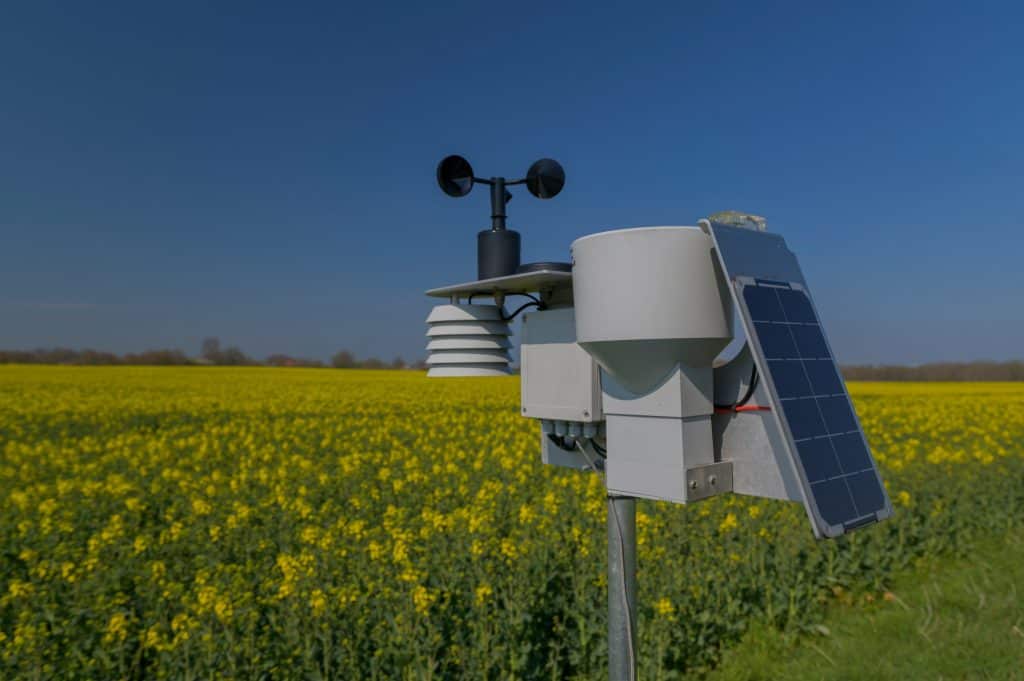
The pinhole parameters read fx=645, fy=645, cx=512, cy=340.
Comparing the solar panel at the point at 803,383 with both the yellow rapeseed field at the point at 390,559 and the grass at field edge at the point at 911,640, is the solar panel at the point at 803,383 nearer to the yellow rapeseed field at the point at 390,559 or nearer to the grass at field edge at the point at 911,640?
the yellow rapeseed field at the point at 390,559

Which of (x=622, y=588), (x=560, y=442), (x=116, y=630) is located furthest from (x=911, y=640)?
(x=116, y=630)

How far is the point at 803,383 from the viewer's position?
1934 mm

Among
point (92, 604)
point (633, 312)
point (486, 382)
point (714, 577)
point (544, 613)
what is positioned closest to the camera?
point (633, 312)

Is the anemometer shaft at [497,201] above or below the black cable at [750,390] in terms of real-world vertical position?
above

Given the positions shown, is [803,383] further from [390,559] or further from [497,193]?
[390,559]

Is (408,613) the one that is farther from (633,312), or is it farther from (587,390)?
(633,312)

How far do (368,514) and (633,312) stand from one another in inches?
177

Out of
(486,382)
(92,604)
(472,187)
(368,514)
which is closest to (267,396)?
(486,382)

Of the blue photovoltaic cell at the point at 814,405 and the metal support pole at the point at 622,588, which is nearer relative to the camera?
the blue photovoltaic cell at the point at 814,405

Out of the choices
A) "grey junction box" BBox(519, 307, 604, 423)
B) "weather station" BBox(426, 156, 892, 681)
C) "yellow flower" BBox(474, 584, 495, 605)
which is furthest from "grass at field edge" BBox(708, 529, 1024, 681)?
"grey junction box" BBox(519, 307, 604, 423)

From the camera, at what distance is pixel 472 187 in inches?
106

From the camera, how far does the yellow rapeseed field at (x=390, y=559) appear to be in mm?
3346

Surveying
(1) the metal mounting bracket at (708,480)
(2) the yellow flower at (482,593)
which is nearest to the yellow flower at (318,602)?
(2) the yellow flower at (482,593)

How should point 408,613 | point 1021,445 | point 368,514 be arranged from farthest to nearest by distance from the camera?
point 1021,445 < point 368,514 < point 408,613
